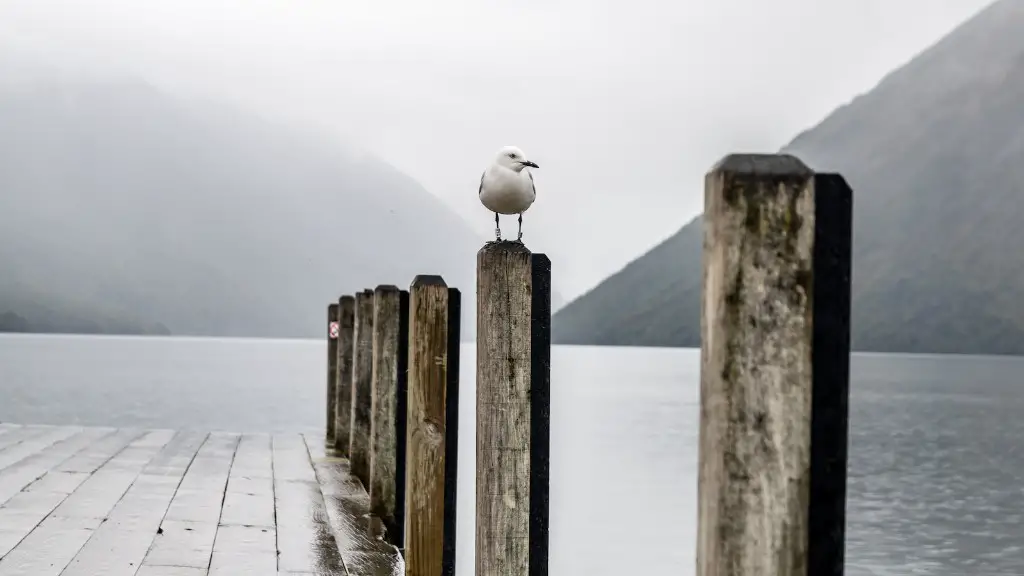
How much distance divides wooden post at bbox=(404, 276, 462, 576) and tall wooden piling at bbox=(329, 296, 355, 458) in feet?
15.8

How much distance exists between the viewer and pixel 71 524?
566 centimetres

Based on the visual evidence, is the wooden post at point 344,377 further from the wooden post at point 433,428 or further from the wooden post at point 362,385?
the wooden post at point 433,428

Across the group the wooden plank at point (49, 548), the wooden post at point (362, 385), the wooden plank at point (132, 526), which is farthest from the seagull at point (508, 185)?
the wooden post at point (362, 385)

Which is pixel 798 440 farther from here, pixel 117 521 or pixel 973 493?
pixel 973 493

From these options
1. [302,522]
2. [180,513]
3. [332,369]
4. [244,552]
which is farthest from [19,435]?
[244,552]

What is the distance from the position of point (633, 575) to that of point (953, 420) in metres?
37.4

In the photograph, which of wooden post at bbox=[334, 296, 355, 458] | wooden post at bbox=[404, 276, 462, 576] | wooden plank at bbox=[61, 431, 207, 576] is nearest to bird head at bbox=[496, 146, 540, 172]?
wooden post at bbox=[404, 276, 462, 576]

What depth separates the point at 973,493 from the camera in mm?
25266

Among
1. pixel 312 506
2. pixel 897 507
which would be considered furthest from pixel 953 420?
pixel 312 506

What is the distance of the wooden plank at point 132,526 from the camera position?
4.78 m

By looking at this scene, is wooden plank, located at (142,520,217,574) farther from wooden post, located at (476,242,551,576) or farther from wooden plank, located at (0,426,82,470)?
wooden plank, located at (0,426,82,470)

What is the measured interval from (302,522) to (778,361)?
431cm

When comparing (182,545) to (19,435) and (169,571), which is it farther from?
(19,435)

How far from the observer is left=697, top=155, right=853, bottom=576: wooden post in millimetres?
2059
